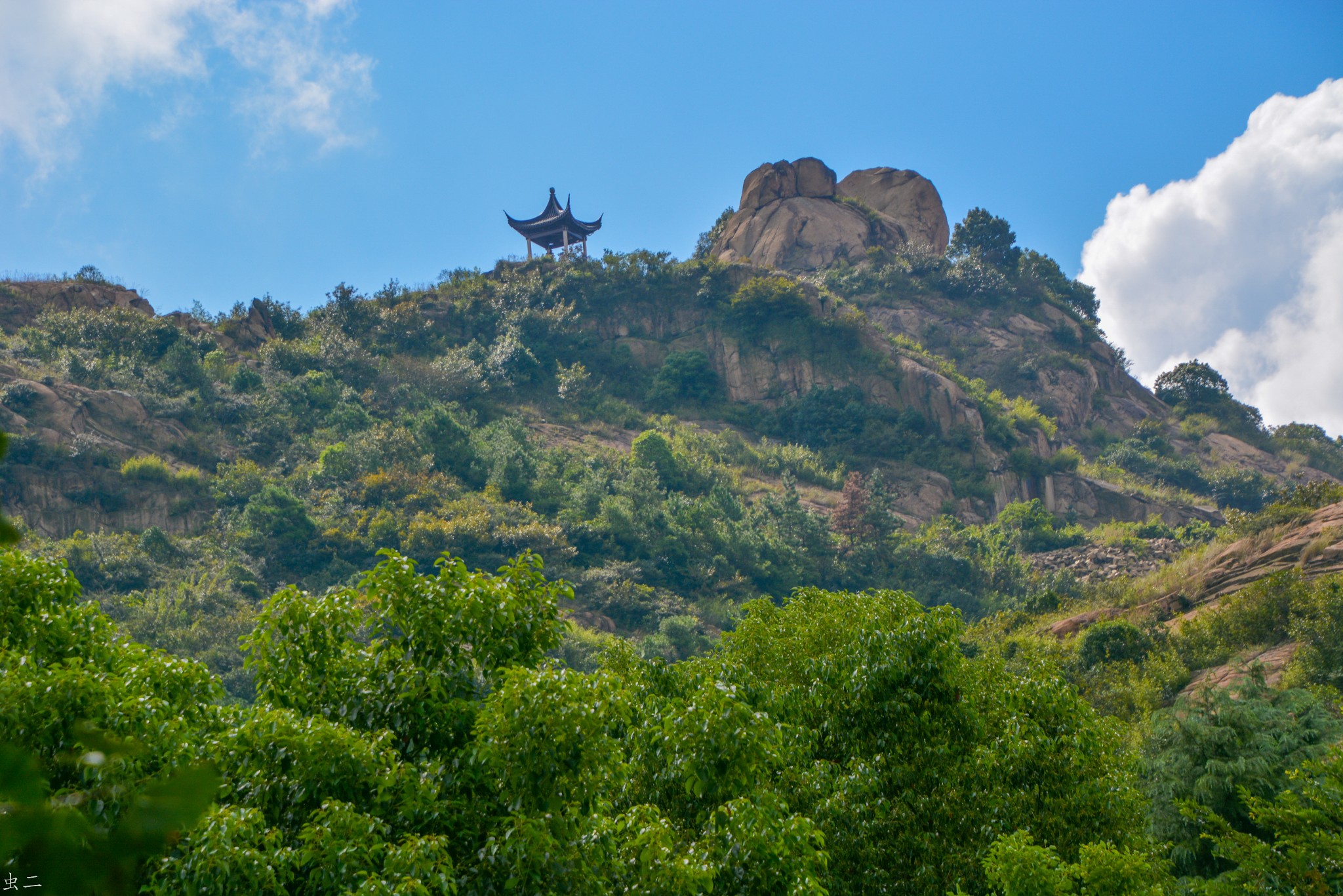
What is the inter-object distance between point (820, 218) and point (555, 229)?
1491cm

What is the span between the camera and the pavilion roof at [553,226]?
168 ft

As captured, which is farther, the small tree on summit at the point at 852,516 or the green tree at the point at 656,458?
the green tree at the point at 656,458

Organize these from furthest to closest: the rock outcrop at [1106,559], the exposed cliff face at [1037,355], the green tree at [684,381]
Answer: the exposed cliff face at [1037,355], the green tree at [684,381], the rock outcrop at [1106,559]

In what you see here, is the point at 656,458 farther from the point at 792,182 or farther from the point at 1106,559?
the point at 792,182

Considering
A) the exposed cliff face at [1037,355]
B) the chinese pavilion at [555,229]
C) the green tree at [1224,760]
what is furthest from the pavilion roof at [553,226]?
the green tree at [1224,760]

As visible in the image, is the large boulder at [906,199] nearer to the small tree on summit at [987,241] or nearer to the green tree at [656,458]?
the small tree on summit at [987,241]

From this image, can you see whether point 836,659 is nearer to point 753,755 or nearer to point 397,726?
point 753,755

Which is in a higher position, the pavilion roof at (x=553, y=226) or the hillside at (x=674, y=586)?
the pavilion roof at (x=553, y=226)

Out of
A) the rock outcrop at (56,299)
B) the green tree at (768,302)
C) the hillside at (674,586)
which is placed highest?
the green tree at (768,302)

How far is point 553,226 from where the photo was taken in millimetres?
51531

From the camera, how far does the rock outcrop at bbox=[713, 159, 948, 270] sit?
2112 inches

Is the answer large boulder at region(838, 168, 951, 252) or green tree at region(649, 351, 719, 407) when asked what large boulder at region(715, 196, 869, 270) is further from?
green tree at region(649, 351, 719, 407)

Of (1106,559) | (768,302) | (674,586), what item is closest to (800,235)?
(768,302)

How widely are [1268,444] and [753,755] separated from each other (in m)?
48.9
